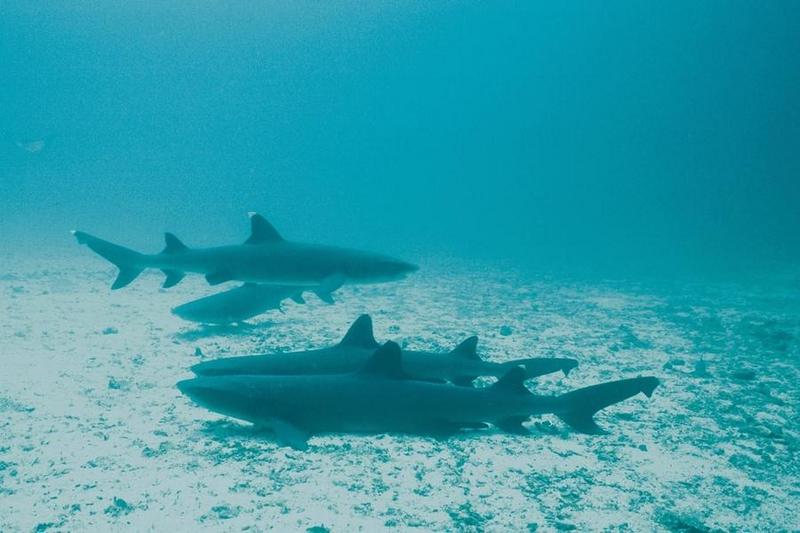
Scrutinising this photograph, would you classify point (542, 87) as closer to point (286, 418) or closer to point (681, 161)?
point (681, 161)

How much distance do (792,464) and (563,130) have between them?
173m

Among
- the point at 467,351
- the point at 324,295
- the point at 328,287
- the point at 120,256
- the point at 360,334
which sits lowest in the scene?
the point at 467,351

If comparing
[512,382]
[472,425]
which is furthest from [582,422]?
[472,425]

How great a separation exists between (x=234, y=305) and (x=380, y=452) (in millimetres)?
5072

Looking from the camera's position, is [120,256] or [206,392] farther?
[120,256]

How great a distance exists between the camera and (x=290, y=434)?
3.88 meters

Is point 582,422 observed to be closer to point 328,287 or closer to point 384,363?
point 384,363

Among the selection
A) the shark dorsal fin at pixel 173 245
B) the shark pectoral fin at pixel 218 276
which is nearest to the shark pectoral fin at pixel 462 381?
the shark pectoral fin at pixel 218 276

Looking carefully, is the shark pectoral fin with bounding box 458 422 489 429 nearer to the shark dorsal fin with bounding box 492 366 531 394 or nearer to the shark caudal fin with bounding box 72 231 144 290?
the shark dorsal fin with bounding box 492 366 531 394

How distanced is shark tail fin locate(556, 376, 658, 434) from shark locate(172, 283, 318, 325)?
490 centimetres

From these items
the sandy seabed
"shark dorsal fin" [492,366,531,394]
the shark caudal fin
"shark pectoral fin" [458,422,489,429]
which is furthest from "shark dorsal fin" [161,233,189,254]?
"shark dorsal fin" [492,366,531,394]

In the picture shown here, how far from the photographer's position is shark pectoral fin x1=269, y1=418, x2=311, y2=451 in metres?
3.78

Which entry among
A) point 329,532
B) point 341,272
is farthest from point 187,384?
point 341,272

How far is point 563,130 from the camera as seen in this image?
159 metres
